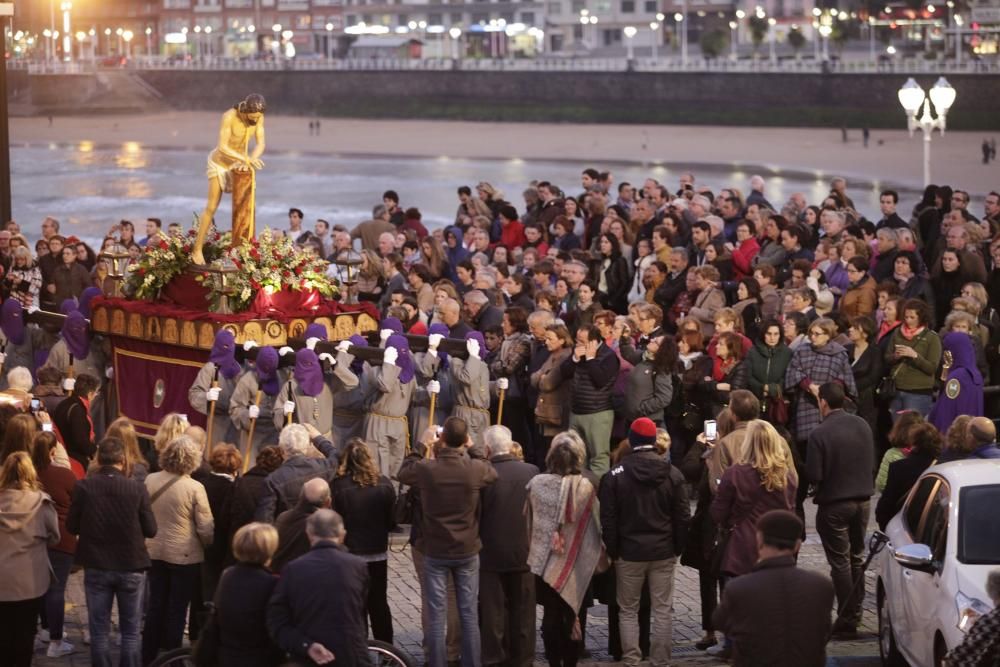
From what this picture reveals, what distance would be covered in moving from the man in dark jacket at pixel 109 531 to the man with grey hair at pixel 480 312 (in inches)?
244

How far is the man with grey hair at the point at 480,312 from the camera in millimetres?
15422

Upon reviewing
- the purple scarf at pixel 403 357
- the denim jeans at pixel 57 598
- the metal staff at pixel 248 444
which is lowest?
the denim jeans at pixel 57 598

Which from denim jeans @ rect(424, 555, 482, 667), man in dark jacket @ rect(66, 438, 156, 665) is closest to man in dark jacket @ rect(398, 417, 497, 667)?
denim jeans @ rect(424, 555, 482, 667)

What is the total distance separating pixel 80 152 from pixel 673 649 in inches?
2667

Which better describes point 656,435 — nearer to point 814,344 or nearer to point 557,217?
point 814,344

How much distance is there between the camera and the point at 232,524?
32.8 feet

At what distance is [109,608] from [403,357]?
4.17 m

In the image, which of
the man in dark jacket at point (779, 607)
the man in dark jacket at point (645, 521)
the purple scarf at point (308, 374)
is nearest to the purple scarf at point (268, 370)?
the purple scarf at point (308, 374)

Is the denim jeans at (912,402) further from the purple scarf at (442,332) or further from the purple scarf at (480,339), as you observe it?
the purple scarf at (442,332)

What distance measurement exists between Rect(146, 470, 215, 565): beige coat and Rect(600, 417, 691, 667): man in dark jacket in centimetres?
220

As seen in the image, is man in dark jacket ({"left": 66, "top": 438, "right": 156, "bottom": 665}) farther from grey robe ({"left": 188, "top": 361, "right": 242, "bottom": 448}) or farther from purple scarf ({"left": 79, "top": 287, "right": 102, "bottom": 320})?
purple scarf ({"left": 79, "top": 287, "right": 102, "bottom": 320})

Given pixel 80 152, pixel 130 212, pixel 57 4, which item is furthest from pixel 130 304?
pixel 57 4

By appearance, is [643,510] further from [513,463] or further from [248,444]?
[248,444]

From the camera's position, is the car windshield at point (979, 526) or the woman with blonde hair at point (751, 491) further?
the woman with blonde hair at point (751, 491)
